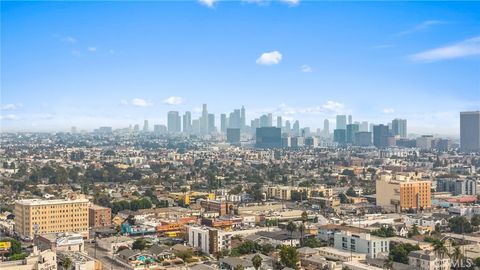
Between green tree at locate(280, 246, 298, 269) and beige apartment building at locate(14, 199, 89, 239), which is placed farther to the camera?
beige apartment building at locate(14, 199, 89, 239)

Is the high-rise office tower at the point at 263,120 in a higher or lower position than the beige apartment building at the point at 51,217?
higher

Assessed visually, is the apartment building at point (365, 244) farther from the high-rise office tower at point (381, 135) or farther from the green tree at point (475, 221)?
the high-rise office tower at point (381, 135)

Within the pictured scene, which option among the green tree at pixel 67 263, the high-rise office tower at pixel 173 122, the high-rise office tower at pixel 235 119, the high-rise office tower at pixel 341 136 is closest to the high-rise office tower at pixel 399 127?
the high-rise office tower at pixel 341 136

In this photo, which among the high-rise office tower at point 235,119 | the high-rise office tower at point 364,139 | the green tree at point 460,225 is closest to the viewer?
the green tree at point 460,225

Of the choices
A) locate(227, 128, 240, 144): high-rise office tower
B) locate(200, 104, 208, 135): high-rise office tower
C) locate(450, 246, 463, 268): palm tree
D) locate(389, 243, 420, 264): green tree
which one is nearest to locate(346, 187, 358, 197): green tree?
locate(389, 243, 420, 264): green tree

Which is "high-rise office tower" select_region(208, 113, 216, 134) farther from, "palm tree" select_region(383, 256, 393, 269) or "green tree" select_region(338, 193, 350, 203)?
"palm tree" select_region(383, 256, 393, 269)

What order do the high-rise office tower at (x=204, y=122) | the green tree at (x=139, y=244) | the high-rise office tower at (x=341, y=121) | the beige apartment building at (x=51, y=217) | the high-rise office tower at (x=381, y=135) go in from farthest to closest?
1. the high-rise office tower at (x=204, y=122)
2. the high-rise office tower at (x=341, y=121)
3. the high-rise office tower at (x=381, y=135)
4. the beige apartment building at (x=51, y=217)
5. the green tree at (x=139, y=244)
